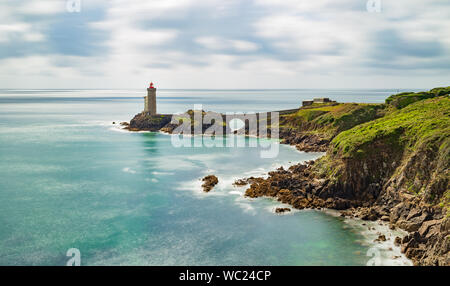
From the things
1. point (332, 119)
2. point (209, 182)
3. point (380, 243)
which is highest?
point (332, 119)

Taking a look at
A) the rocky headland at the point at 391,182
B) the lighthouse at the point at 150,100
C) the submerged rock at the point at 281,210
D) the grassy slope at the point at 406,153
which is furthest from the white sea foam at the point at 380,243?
the lighthouse at the point at 150,100

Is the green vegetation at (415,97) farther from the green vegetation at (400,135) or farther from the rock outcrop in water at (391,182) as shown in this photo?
the rock outcrop in water at (391,182)

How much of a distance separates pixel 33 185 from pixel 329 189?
4577 cm

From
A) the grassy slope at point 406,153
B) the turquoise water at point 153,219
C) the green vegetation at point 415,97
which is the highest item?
the green vegetation at point 415,97

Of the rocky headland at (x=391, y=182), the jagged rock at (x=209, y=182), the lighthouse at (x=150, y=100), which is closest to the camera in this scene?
the rocky headland at (x=391, y=182)

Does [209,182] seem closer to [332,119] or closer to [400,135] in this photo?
[400,135]

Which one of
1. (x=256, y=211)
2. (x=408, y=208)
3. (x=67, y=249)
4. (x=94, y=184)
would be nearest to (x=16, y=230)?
(x=67, y=249)

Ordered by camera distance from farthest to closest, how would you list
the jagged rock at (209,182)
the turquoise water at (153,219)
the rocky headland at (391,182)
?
the jagged rock at (209,182), the turquoise water at (153,219), the rocky headland at (391,182)

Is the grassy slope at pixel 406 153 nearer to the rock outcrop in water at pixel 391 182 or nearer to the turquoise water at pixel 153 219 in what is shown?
the rock outcrop in water at pixel 391 182

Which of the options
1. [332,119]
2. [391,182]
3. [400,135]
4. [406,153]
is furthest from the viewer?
[332,119]

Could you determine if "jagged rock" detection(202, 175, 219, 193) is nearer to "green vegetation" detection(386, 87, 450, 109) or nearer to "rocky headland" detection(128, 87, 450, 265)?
"rocky headland" detection(128, 87, 450, 265)

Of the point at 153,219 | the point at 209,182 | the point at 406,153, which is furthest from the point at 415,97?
the point at 153,219

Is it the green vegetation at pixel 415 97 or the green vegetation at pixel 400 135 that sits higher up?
the green vegetation at pixel 415 97

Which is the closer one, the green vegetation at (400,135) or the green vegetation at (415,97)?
the green vegetation at (400,135)
